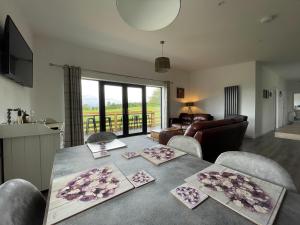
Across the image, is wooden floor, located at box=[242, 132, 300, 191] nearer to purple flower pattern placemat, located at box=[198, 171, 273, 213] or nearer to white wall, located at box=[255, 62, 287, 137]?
white wall, located at box=[255, 62, 287, 137]

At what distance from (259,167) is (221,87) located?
17.1 ft

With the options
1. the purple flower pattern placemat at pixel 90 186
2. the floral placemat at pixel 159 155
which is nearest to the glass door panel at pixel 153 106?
the floral placemat at pixel 159 155

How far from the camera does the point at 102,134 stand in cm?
176

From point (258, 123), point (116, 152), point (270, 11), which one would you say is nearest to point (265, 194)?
point (116, 152)

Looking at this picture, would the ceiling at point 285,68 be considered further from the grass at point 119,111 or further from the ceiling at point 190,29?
the grass at point 119,111

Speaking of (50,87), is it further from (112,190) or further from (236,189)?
(236,189)

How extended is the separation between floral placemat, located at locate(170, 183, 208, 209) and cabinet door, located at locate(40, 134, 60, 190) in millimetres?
1818

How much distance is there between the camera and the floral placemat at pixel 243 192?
52 centimetres

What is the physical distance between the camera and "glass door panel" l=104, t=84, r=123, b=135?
4.30 m

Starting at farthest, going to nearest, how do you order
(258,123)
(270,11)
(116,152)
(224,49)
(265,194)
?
(258,123), (224,49), (270,11), (116,152), (265,194)

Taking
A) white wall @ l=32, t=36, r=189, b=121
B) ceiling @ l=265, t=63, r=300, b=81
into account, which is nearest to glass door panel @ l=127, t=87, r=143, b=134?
white wall @ l=32, t=36, r=189, b=121

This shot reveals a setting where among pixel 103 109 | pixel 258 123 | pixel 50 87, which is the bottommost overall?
pixel 258 123

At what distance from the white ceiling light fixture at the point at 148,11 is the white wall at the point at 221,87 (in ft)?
15.9

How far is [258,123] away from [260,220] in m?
5.57
